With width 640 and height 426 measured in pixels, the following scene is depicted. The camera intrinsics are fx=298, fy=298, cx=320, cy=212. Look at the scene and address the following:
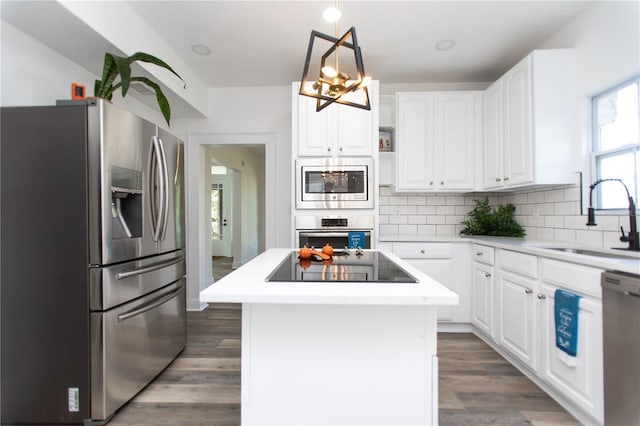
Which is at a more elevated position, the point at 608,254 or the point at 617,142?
the point at 617,142

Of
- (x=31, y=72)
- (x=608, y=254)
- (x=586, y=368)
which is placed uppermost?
(x=31, y=72)

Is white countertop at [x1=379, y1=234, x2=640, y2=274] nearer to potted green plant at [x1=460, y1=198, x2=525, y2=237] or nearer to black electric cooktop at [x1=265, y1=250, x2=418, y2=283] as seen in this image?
potted green plant at [x1=460, y1=198, x2=525, y2=237]

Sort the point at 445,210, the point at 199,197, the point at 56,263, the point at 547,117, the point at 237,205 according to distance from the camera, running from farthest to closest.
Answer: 1. the point at 237,205
2. the point at 199,197
3. the point at 445,210
4. the point at 547,117
5. the point at 56,263

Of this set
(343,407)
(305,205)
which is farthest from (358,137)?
(343,407)

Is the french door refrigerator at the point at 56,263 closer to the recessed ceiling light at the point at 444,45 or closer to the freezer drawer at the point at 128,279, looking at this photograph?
the freezer drawer at the point at 128,279

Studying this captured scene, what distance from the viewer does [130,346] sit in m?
1.76

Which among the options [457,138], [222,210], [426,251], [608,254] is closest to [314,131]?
[457,138]

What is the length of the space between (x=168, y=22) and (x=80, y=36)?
67 cm

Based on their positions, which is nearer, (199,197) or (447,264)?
(447,264)

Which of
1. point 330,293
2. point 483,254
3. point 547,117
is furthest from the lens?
point 483,254

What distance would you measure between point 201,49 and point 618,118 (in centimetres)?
333

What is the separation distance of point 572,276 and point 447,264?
1242 mm

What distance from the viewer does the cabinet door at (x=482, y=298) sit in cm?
252

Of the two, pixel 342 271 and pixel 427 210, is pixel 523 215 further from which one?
pixel 342 271
